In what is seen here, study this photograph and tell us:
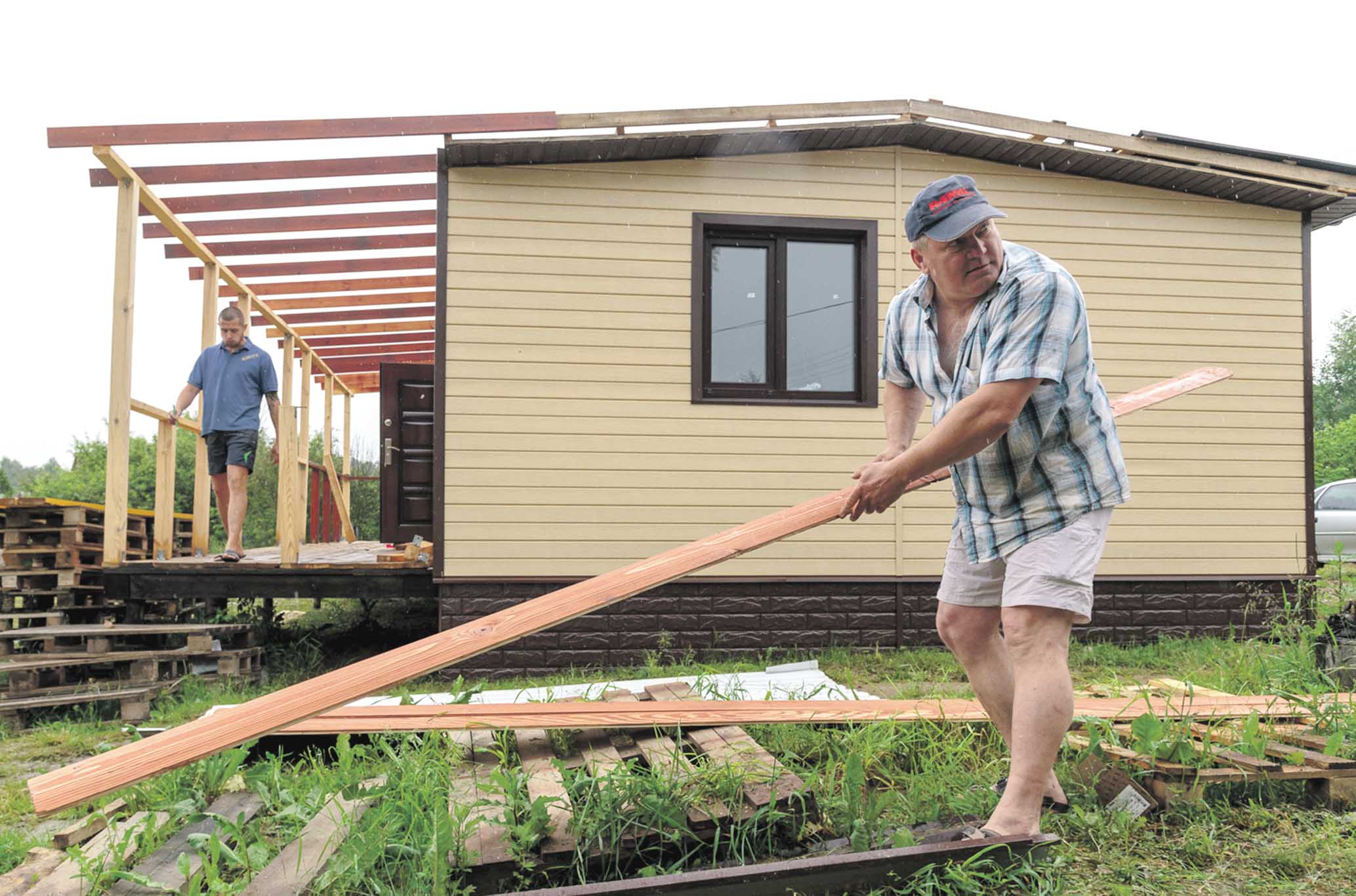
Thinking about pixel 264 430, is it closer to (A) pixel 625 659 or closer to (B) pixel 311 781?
(A) pixel 625 659

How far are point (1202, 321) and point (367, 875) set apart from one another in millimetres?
7119

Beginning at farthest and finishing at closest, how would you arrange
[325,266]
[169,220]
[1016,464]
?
[325,266]
[169,220]
[1016,464]

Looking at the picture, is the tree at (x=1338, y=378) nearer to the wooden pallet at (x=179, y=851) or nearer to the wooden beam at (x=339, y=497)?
the wooden beam at (x=339, y=497)

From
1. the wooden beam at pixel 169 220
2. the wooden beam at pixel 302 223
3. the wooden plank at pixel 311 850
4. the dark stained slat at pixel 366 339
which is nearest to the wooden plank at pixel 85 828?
the wooden plank at pixel 311 850

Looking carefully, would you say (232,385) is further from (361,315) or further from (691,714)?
(691,714)

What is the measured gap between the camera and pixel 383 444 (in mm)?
6383

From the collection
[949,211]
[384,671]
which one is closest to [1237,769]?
[949,211]

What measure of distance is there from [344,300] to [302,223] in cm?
268

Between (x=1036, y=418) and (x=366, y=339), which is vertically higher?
(x=366, y=339)

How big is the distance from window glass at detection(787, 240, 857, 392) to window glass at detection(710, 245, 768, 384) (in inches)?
7.8

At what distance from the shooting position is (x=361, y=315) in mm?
11078

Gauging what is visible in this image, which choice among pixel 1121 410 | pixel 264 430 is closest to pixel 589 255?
pixel 1121 410

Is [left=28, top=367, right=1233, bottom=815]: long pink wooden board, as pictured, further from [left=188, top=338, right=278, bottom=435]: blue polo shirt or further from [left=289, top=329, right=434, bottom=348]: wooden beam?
[left=289, top=329, right=434, bottom=348]: wooden beam

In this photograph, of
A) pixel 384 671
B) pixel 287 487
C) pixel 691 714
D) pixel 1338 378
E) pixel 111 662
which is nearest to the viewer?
pixel 384 671
